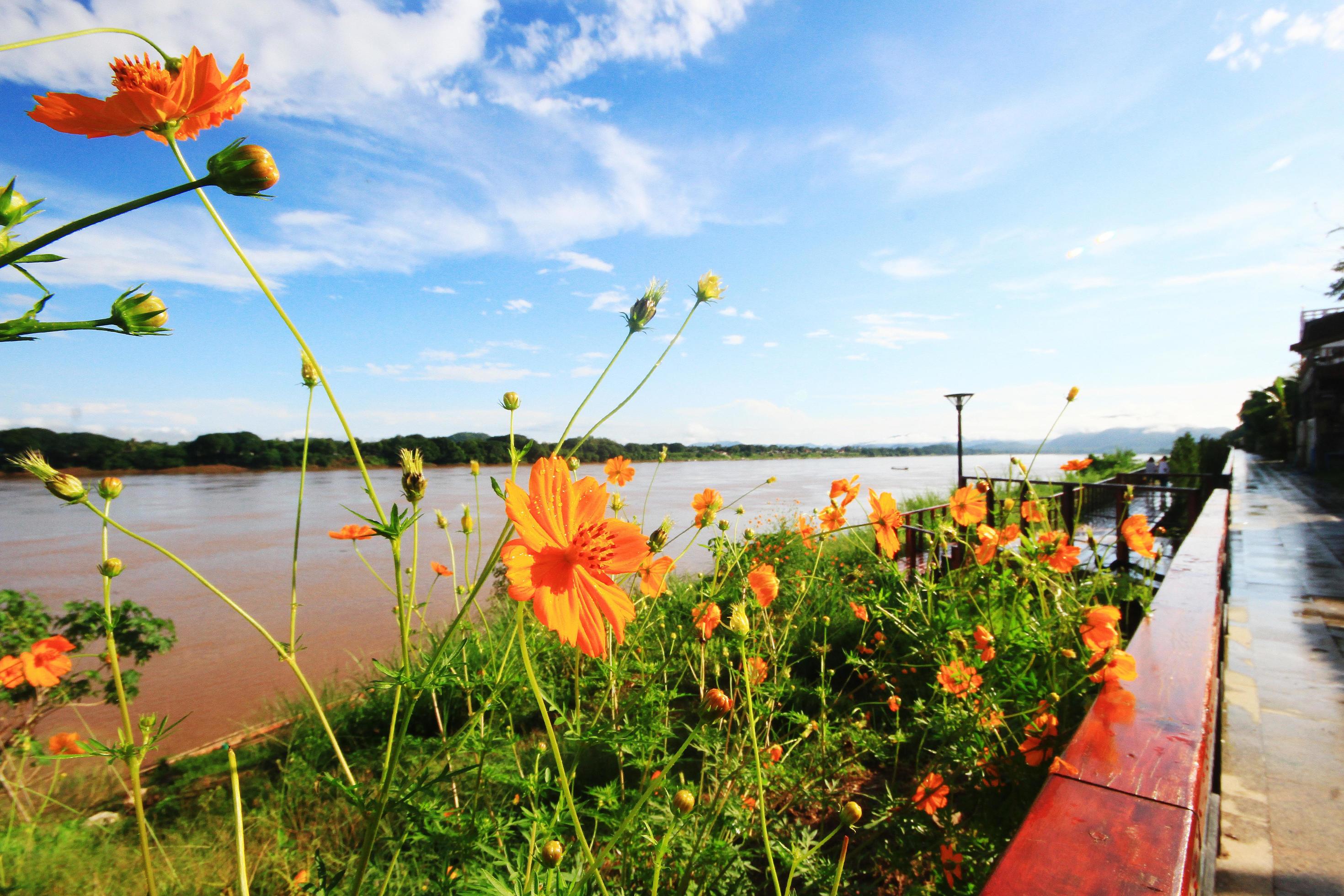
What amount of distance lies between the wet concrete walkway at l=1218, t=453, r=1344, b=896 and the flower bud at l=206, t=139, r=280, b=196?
1747mm

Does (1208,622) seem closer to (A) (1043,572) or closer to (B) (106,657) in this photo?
(A) (1043,572)

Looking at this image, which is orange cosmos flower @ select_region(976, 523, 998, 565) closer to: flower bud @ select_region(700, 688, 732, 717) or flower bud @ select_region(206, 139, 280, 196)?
flower bud @ select_region(700, 688, 732, 717)

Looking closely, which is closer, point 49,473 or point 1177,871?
point 1177,871

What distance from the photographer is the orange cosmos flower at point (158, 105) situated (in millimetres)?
307

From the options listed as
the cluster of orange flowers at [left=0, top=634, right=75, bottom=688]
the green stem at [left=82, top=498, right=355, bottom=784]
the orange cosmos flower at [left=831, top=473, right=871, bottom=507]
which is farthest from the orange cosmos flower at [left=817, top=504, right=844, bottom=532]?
the cluster of orange flowers at [left=0, top=634, right=75, bottom=688]

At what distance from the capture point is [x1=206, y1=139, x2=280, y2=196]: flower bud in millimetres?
312

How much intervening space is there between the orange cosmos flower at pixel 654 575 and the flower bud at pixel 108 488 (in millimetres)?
642

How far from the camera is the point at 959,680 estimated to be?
1215 millimetres

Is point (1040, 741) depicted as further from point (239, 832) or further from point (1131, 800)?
point (239, 832)

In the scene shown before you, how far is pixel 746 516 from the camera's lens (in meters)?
6.77

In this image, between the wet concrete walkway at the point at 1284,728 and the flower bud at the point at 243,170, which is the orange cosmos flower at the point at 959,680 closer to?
the wet concrete walkway at the point at 1284,728

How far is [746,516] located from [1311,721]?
17.0ft

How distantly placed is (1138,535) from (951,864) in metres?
1.05

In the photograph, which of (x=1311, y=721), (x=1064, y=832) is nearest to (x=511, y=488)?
(x=1064, y=832)
